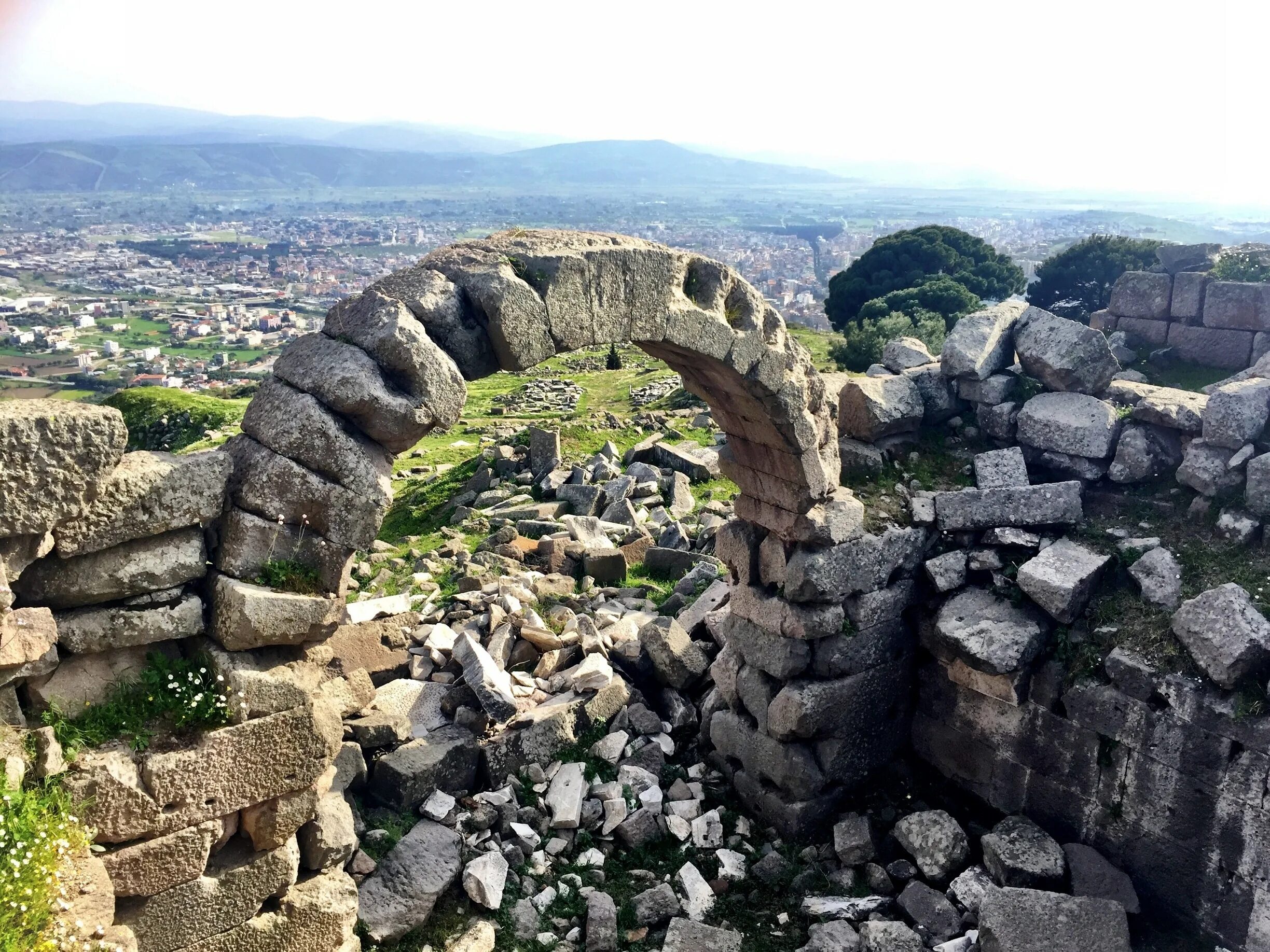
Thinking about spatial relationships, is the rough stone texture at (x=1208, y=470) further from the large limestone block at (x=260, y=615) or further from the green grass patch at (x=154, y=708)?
the green grass patch at (x=154, y=708)

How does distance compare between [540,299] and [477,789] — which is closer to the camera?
[540,299]

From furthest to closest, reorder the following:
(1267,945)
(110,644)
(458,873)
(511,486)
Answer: (511,486) → (458,873) → (1267,945) → (110,644)

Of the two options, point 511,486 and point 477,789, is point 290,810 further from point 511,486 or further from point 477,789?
point 511,486

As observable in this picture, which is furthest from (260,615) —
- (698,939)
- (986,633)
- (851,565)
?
(986,633)

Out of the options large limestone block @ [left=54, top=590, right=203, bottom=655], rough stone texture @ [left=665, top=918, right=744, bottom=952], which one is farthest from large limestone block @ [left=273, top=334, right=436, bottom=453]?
rough stone texture @ [left=665, top=918, right=744, bottom=952]

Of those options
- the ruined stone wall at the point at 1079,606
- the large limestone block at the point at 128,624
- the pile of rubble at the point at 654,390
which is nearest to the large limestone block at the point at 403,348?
the large limestone block at the point at 128,624

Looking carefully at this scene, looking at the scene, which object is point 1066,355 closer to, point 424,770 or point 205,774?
A: point 424,770

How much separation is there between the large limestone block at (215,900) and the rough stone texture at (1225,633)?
21.9 feet

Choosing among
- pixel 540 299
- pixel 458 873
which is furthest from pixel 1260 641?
pixel 458 873

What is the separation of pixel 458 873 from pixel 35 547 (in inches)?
166

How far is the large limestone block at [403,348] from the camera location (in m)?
6.28

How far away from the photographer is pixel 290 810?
6191mm

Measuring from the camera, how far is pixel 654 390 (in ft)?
99.8

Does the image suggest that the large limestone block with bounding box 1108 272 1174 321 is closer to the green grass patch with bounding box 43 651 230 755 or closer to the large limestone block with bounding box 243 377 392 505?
the large limestone block with bounding box 243 377 392 505
